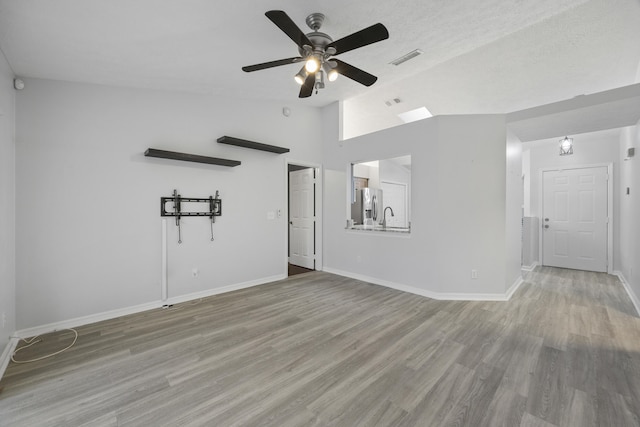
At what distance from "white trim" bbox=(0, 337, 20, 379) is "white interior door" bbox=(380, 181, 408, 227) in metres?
5.03

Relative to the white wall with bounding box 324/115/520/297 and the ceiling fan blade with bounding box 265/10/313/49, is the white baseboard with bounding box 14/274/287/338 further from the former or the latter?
the ceiling fan blade with bounding box 265/10/313/49

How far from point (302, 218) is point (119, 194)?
131 inches

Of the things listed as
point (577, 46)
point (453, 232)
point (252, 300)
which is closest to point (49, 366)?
point (252, 300)

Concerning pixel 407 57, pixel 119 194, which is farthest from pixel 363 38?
pixel 119 194

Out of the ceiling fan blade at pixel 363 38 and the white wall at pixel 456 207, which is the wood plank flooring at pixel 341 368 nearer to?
the white wall at pixel 456 207

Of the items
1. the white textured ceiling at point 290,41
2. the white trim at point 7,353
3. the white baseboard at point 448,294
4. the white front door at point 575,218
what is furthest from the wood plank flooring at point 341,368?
the white textured ceiling at point 290,41

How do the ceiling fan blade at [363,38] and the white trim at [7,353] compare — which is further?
the white trim at [7,353]

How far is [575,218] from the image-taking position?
570cm

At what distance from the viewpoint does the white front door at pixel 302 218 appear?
562cm

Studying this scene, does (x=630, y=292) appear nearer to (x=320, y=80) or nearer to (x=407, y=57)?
(x=407, y=57)

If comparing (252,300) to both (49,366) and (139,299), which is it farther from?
(49,366)

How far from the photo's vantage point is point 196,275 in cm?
384

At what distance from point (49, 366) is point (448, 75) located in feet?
19.1

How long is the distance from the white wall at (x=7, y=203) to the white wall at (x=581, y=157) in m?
8.23
